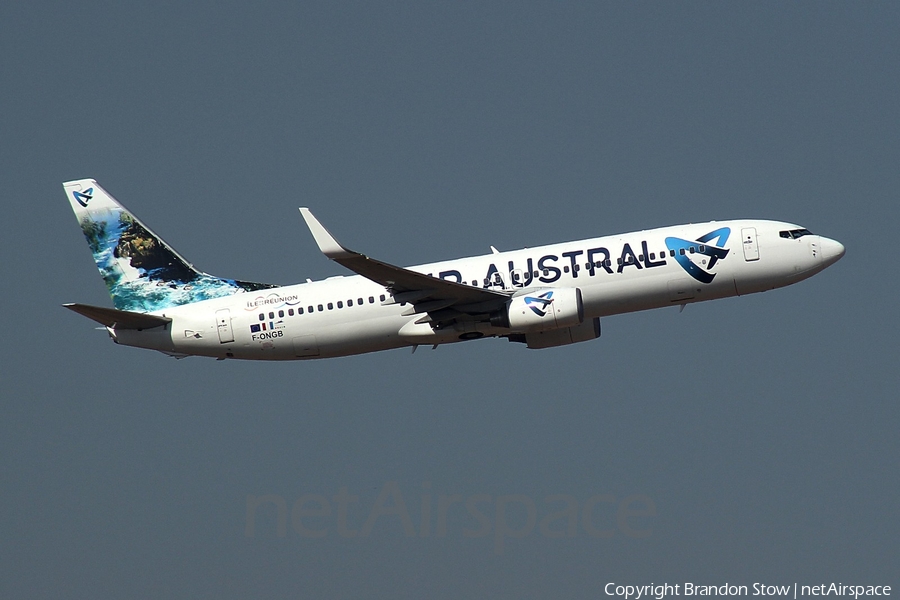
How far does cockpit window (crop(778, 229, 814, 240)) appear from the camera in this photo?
50.2m

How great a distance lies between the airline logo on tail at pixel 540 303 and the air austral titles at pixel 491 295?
5 cm

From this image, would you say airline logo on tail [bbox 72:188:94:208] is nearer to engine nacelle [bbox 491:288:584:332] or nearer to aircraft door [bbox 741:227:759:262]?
engine nacelle [bbox 491:288:584:332]

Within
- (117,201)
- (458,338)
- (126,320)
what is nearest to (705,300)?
(458,338)

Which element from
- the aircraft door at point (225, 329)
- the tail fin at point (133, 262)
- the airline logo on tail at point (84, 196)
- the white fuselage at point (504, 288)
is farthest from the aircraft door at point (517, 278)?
the airline logo on tail at point (84, 196)

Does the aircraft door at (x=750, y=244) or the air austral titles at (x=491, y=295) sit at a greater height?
the aircraft door at (x=750, y=244)

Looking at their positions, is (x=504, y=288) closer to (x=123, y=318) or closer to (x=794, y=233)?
(x=794, y=233)

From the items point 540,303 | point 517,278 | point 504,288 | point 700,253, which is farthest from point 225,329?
point 700,253

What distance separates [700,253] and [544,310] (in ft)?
22.1

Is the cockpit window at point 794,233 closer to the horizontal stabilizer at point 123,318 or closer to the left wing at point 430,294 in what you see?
the left wing at point 430,294

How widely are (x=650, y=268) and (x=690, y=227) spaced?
2.73 meters

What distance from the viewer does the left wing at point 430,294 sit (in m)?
47.5

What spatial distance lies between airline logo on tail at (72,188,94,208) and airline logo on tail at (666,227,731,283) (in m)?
27.4

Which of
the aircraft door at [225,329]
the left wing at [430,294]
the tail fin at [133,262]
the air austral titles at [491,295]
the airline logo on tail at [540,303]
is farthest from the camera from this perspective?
the tail fin at [133,262]

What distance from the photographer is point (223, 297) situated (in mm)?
54438
